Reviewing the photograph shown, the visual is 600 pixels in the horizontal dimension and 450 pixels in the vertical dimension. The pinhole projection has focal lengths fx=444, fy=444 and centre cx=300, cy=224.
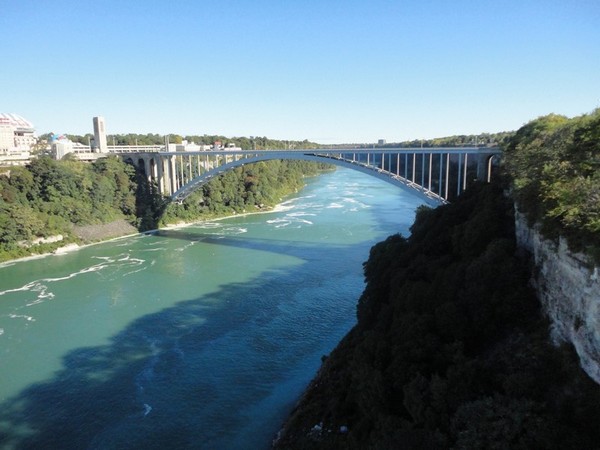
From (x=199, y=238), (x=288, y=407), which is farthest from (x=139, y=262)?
(x=288, y=407)

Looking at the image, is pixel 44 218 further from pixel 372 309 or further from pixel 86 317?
pixel 372 309

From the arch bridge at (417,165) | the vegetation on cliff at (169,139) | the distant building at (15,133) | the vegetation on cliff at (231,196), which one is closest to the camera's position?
the arch bridge at (417,165)

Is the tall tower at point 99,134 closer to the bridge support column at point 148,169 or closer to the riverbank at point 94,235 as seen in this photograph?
the bridge support column at point 148,169

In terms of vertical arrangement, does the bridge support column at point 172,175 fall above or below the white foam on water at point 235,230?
above

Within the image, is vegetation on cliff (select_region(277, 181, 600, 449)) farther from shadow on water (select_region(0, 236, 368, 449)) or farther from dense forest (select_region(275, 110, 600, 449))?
shadow on water (select_region(0, 236, 368, 449))

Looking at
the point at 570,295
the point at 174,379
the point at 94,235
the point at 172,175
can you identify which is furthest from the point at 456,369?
the point at 172,175

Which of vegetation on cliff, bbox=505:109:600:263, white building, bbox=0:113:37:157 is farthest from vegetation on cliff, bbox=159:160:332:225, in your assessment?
vegetation on cliff, bbox=505:109:600:263

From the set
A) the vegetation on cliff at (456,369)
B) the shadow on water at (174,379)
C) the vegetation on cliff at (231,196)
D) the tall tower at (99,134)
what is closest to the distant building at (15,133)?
the tall tower at (99,134)
